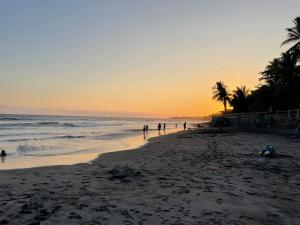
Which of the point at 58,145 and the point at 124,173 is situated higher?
the point at 124,173

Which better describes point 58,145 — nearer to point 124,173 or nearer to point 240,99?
point 124,173

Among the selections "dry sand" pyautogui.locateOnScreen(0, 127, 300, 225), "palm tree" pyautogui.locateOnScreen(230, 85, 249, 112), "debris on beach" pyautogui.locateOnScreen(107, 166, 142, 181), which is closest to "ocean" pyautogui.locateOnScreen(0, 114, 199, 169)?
"debris on beach" pyautogui.locateOnScreen(107, 166, 142, 181)

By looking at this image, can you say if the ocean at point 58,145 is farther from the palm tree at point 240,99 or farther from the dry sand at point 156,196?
the palm tree at point 240,99

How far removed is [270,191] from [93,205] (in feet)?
12.4

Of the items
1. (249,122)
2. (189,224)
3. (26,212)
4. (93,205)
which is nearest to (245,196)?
(189,224)

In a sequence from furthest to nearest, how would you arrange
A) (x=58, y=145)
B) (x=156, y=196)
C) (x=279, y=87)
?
(x=279, y=87) < (x=58, y=145) < (x=156, y=196)

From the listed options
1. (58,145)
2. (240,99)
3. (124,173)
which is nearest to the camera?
(124,173)

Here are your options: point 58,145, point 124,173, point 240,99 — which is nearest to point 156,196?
point 124,173

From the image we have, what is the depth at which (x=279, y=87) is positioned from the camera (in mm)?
48625

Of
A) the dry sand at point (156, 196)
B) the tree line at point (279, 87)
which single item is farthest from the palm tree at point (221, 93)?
the dry sand at point (156, 196)

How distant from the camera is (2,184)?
912 cm

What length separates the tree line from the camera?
3824 cm

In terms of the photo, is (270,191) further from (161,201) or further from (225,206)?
(161,201)

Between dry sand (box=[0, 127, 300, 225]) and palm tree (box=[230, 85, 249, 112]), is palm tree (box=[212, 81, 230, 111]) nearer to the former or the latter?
palm tree (box=[230, 85, 249, 112])
